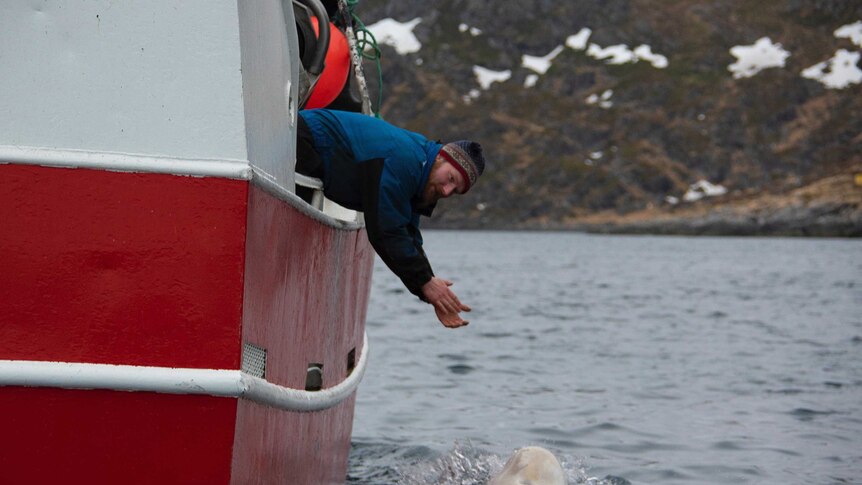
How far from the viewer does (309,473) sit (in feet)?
16.9

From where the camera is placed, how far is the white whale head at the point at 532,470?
6441 mm

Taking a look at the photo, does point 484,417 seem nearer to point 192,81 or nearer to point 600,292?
point 192,81

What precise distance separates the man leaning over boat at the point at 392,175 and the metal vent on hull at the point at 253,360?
1.06m

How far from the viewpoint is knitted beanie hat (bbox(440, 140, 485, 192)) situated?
5.02m

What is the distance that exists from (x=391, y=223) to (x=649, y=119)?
167m

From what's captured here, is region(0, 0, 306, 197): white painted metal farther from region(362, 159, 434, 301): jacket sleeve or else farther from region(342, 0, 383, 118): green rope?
region(342, 0, 383, 118): green rope

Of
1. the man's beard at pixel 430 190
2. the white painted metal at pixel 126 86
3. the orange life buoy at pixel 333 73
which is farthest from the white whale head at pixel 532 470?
the white painted metal at pixel 126 86

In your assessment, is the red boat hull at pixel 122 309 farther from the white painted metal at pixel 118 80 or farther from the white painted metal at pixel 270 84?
the white painted metal at pixel 270 84

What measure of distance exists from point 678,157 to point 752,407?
15219 cm

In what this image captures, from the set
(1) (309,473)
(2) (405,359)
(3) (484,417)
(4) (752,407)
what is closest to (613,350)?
(2) (405,359)

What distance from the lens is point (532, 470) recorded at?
21.5ft

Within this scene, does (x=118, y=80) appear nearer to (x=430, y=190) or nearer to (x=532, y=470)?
(x=430, y=190)

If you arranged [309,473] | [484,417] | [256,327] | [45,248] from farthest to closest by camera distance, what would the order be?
[484,417], [309,473], [256,327], [45,248]

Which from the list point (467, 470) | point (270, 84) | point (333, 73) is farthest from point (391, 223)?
point (467, 470)
